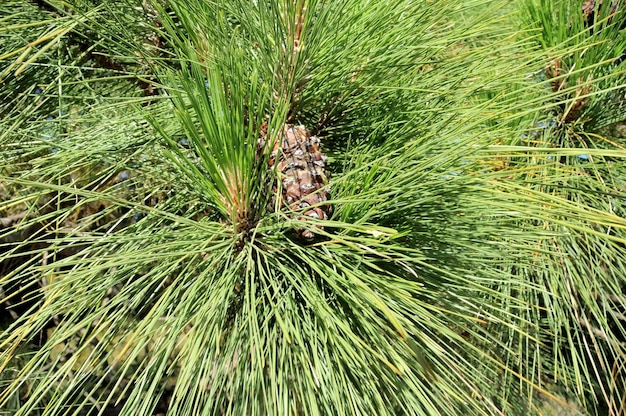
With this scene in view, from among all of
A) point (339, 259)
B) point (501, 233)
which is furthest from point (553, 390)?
point (339, 259)

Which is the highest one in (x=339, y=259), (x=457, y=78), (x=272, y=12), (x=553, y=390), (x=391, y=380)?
(x=272, y=12)

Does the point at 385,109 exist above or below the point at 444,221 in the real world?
above

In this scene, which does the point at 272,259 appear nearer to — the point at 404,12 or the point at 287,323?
the point at 287,323

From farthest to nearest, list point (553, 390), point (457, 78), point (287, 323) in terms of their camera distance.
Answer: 1. point (553, 390)
2. point (457, 78)
3. point (287, 323)

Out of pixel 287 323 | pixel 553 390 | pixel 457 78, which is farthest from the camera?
pixel 553 390

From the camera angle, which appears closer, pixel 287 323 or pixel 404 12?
pixel 287 323

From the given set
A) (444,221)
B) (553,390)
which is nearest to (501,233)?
(444,221)

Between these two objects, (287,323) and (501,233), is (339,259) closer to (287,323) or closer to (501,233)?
(287,323)
